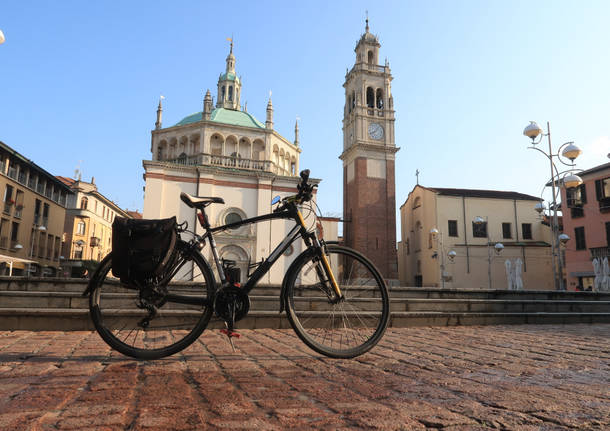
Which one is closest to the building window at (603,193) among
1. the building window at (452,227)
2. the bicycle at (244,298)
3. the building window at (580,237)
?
the building window at (580,237)

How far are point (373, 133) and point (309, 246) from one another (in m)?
36.5

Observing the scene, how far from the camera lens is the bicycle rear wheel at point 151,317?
10.3 ft

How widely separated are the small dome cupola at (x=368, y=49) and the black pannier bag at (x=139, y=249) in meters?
40.8

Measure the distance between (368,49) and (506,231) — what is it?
22821 mm

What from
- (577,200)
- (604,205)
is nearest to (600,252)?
(604,205)

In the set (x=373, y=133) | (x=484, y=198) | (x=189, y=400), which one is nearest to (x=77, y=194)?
(x=373, y=133)

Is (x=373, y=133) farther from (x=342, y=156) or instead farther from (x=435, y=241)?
(x=435, y=241)

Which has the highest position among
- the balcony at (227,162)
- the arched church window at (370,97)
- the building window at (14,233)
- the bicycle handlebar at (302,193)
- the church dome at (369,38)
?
the church dome at (369,38)

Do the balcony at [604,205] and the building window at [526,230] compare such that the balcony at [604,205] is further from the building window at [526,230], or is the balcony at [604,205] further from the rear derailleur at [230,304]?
the rear derailleur at [230,304]

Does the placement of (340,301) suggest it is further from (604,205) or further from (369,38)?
(369,38)

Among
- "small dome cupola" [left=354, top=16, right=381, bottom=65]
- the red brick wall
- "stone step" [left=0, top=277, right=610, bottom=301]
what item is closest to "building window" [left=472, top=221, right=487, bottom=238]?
the red brick wall

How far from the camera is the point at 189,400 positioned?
201cm

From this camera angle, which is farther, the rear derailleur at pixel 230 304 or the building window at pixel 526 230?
the building window at pixel 526 230

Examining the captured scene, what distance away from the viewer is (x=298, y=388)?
2312 millimetres
